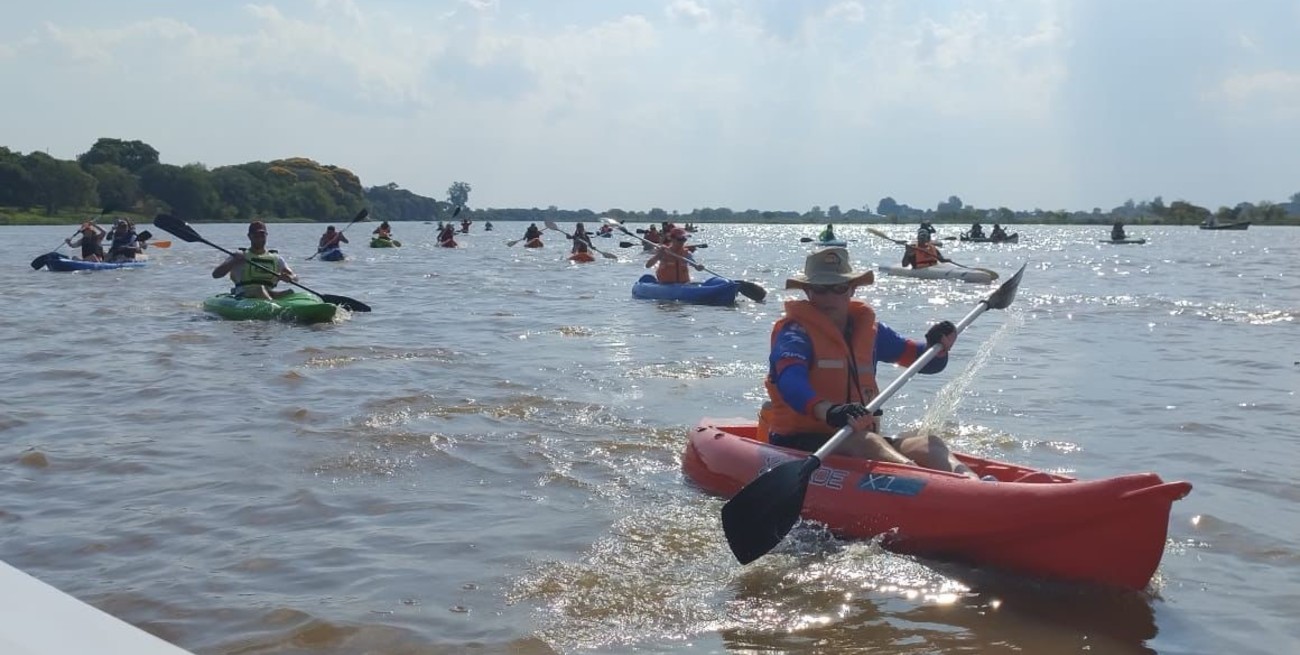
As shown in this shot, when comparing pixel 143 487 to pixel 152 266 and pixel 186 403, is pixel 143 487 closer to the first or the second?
pixel 186 403

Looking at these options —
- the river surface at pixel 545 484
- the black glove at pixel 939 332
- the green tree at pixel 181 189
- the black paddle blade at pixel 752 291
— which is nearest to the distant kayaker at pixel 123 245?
the river surface at pixel 545 484

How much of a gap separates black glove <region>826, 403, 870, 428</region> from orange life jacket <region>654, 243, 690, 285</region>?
11.9 m

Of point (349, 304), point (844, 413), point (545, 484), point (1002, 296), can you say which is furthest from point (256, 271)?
point (844, 413)

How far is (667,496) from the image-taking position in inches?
245

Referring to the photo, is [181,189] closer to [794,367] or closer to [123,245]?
[123,245]

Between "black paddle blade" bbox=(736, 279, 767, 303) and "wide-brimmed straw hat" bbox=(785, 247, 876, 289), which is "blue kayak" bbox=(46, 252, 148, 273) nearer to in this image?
"black paddle blade" bbox=(736, 279, 767, 303)

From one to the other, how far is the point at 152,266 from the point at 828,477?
915 inches

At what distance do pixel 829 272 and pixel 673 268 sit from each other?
463 inches

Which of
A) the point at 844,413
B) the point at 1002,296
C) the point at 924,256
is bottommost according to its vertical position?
the point at 844,413

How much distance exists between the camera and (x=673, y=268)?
57.2 ft

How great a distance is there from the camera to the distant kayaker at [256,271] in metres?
13.3

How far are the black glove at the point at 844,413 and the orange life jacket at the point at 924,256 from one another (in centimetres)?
1886

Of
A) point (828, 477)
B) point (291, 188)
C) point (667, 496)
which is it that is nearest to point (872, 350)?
point (828, 477)

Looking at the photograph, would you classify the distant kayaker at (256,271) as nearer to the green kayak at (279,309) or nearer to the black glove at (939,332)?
the green kayak at (279,309)
